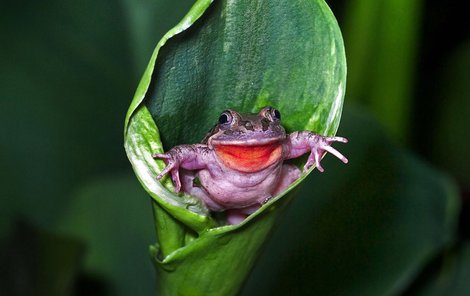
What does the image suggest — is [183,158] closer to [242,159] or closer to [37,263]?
[242,159]

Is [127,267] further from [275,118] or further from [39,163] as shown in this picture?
[275,118]

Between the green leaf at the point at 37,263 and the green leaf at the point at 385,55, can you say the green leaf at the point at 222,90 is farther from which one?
the green leaf at the point at 385,55

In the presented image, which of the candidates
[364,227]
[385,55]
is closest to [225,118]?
[364,227]

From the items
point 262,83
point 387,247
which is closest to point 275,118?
point 262,83

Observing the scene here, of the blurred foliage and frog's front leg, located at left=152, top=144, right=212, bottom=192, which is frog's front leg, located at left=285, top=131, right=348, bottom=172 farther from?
the blurred foliage

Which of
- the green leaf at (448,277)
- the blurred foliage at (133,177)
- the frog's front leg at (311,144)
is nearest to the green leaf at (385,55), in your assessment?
the blurred foliage at (133,177)
